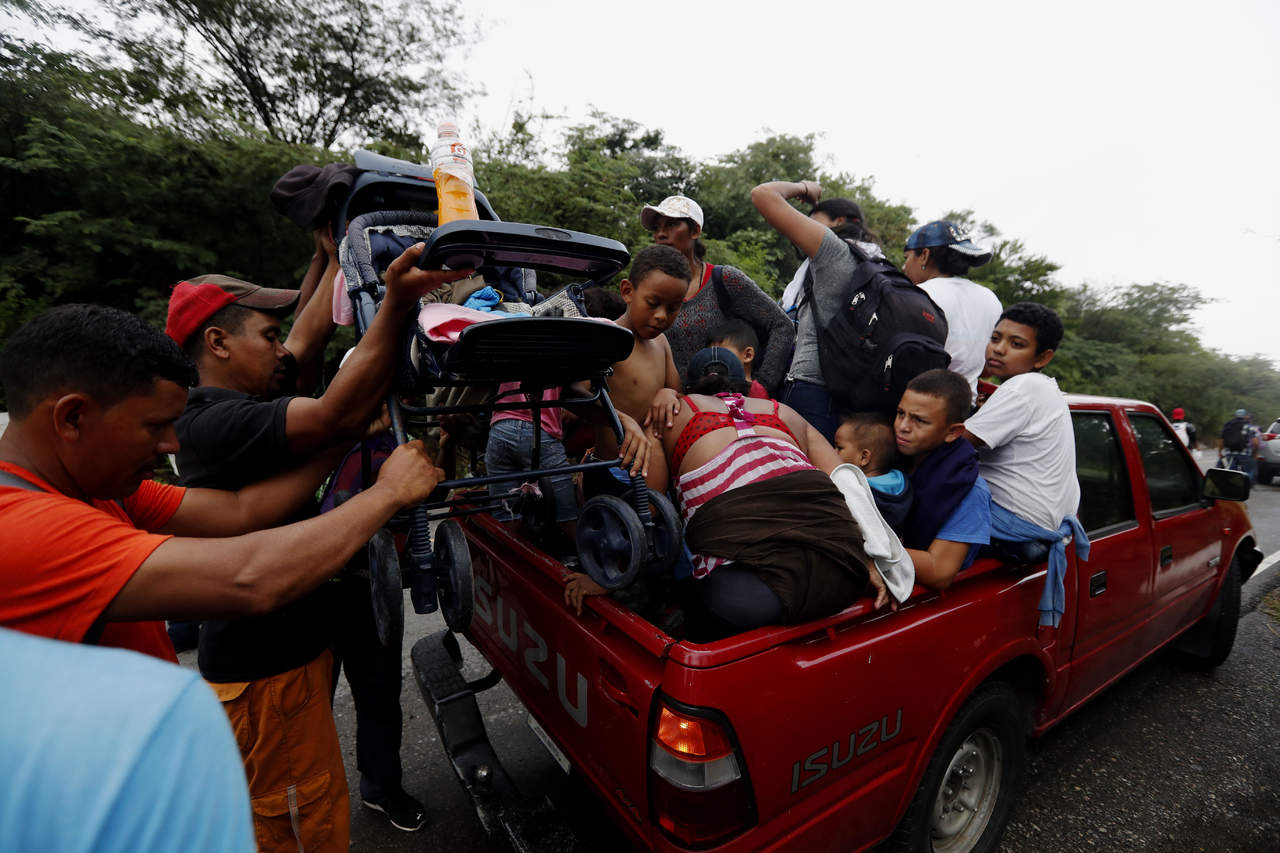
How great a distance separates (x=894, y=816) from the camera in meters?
1.87

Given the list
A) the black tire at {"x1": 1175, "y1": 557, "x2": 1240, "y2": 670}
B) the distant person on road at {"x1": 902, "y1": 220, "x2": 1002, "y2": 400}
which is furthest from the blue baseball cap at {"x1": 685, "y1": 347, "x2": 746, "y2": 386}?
the black tire at {"x1": 1175, "y1": 557, "x2": 1240, "y2": 670}

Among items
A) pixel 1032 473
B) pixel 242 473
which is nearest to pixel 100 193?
pixel 242 473

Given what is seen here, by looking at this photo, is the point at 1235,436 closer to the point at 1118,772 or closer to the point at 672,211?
the point at 1118,772

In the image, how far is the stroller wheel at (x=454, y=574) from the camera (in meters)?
1.60

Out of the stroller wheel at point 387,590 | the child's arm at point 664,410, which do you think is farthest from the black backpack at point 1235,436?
the stroller wheel at point 387,590

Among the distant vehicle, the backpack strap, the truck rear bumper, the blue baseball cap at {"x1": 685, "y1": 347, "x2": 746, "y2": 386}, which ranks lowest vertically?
the distant vehicle

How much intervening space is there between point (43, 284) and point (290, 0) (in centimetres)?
750

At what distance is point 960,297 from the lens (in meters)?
3.18

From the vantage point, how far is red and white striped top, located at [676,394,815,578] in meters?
1.98

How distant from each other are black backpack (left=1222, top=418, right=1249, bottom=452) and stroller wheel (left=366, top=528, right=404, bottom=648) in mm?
17830

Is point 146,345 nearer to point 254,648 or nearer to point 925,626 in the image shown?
point 254,648

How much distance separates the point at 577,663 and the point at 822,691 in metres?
0.74

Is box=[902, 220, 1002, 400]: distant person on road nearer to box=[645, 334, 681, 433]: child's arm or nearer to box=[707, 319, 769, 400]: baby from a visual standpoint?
box=[707, 319, 769, 400]: baby

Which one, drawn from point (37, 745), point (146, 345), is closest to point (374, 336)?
point (146, 345)
